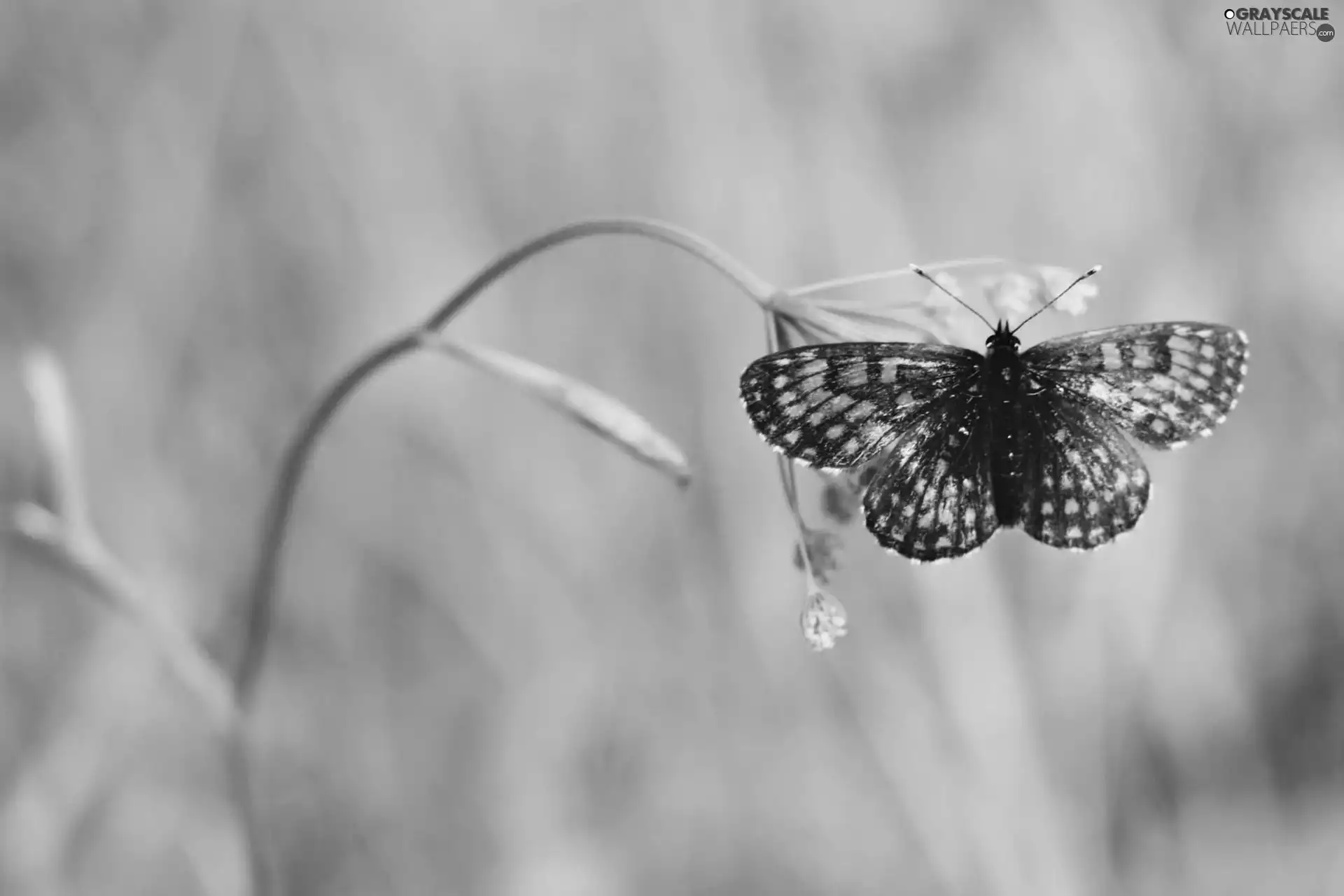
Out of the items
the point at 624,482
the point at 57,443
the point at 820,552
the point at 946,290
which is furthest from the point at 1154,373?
the point at 624,482

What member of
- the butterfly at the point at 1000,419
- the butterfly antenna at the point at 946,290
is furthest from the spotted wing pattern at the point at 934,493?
the butterfly antenna at the point at 946,290

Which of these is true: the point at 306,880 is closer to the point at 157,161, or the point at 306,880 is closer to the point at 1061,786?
the point at 1061,786

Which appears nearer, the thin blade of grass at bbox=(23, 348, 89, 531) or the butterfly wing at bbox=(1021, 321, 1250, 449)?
the butterfly wing at bbox=(1021, 321, 1250, 449)

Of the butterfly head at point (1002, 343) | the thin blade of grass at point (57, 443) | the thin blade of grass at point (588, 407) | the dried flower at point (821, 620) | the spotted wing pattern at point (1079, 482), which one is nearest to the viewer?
the dried flower at point (821, 620)

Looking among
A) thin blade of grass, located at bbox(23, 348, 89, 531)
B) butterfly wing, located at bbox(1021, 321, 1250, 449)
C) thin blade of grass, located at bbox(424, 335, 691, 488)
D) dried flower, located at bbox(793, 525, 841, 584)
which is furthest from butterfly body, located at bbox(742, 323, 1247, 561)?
thin blade of grass, located at bbox(23, 348, 89, 531)

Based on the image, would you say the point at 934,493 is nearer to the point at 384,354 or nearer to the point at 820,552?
the point at 820,552

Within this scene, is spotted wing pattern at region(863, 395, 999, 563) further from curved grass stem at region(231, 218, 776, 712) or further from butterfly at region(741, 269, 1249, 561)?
curved grass stem at region(231, 218, 776, 712)

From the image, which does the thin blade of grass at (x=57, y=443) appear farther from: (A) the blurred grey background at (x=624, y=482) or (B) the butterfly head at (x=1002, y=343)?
(B) the butterfly head at (x=1002, y=343)
